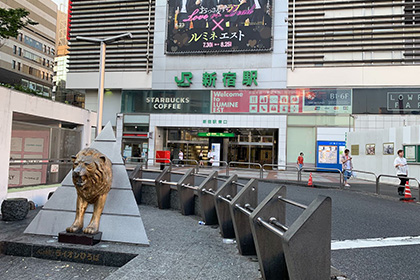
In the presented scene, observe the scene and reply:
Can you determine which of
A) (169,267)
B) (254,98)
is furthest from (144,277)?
(254,98)

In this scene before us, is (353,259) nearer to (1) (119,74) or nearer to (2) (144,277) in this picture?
(2) (144,277)

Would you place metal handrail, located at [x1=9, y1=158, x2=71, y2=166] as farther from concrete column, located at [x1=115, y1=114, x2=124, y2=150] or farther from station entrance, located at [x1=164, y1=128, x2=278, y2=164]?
concrete column, located at [x1=115, y1=114, x2=124, y2=150]

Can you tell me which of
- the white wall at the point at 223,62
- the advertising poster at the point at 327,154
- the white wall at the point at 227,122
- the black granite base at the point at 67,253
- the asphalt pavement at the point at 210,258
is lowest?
the black granite base at the point at 67,253

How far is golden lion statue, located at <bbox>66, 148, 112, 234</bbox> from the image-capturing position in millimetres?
4458

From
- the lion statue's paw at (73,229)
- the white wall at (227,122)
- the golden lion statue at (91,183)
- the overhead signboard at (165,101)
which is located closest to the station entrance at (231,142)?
the white wall at (227,122)

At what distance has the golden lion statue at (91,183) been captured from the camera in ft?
14.6

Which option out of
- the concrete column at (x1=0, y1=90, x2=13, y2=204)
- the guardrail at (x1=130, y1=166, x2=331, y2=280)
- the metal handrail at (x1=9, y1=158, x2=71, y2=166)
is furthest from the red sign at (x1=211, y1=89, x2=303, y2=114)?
the guardrail at (x1=130, y1=166, x2=331, y2=280)

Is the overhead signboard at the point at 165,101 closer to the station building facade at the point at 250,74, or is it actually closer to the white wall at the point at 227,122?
the station building facade at the point at 250,74

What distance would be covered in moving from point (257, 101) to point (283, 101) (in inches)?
84.0

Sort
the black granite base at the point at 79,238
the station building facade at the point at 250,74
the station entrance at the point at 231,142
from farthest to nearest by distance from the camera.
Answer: the station entrance at the point at 231,142 < the station building facade at the point at 250,74 < the black granite base at the point at 79,238

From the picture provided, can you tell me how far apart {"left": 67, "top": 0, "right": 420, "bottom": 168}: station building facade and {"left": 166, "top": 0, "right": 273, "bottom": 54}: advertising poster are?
0.09m

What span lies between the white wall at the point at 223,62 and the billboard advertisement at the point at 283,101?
74 cm

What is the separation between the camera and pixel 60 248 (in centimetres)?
450

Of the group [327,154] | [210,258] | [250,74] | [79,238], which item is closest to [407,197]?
[210,258]
